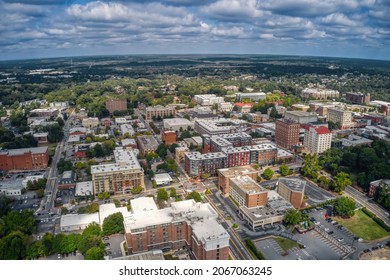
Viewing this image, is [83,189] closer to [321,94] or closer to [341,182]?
[341,182]

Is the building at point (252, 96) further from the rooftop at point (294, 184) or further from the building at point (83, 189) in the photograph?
the building at point (83, 189)

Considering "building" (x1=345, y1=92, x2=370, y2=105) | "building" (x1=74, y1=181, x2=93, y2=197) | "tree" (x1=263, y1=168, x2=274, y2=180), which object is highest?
"building" (x1=345, y1=92, x2=370, y2=105)

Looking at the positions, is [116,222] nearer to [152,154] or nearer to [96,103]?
[152,154]

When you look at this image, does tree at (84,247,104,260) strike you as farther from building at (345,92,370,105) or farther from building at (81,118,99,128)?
building at (345,92,370,105)

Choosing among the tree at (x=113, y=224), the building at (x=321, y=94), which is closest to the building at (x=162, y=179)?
the tree at (x=113, y=224)

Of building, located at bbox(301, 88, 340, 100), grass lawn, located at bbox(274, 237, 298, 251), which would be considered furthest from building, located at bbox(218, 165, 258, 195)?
building, located at bbox(301, 88, 340, 100)

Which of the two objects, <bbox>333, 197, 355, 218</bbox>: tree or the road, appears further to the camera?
the road
